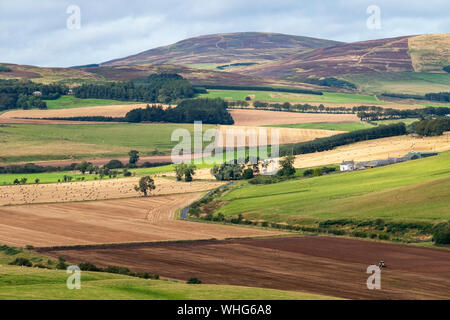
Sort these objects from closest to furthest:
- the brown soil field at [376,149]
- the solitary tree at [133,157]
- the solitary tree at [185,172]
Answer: the solitary tree at [185,172], the brown soil field at [376,149], the solitary tree at [133,157]

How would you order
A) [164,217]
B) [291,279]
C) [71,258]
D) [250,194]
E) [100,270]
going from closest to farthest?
[291,279] → [100,270] → [71,258] → [164,217] → [250,194]

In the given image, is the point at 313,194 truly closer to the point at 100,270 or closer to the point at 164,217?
the point at 164,217

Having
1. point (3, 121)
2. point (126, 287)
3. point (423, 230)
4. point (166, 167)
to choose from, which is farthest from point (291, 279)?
point (3, 121)

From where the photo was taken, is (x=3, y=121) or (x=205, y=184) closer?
(x=205, y=184)

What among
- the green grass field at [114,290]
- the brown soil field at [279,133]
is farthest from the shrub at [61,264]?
the brown soil field at [279,133]

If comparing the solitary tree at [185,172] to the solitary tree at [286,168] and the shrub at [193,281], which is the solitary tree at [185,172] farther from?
the shrub at [193,281]

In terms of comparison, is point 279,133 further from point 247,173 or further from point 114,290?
point 114,290

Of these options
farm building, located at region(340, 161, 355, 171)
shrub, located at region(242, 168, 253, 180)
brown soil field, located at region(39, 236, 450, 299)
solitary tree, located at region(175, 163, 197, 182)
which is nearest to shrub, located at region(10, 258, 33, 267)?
brown soil field, located at region(39, 236, 450, 299)
